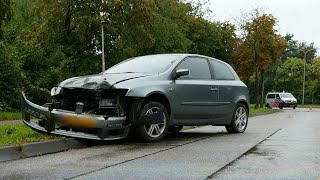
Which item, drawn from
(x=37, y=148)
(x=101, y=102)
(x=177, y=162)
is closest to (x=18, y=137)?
(x=37, y=148)

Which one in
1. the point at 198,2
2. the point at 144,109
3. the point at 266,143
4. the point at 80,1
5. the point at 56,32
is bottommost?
the point at 266,143

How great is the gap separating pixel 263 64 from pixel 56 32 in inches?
647

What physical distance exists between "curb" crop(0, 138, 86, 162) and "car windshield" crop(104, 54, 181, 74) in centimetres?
191

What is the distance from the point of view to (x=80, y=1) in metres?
29.5

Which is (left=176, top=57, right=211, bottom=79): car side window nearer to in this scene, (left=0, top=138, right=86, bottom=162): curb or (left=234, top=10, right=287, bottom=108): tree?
(left=0, top=138, right=86, bottom=162): curb

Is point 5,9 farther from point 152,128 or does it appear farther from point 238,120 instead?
point 152,128

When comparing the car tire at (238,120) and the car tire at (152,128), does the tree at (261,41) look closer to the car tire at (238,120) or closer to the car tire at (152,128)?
the car tire at (238,120)

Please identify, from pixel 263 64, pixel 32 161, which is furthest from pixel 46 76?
pixel 263 64

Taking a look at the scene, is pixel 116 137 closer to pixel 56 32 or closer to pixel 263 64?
pixel 56 32

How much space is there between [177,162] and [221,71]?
14.9ft

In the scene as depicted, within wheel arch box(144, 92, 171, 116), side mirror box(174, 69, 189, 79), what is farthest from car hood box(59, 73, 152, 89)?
side mirror box(174, 69, 189, 79)

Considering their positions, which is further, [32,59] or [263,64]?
[263,64]

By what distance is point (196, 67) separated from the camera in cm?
966

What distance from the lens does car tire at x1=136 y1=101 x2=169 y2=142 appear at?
8.16 meters
